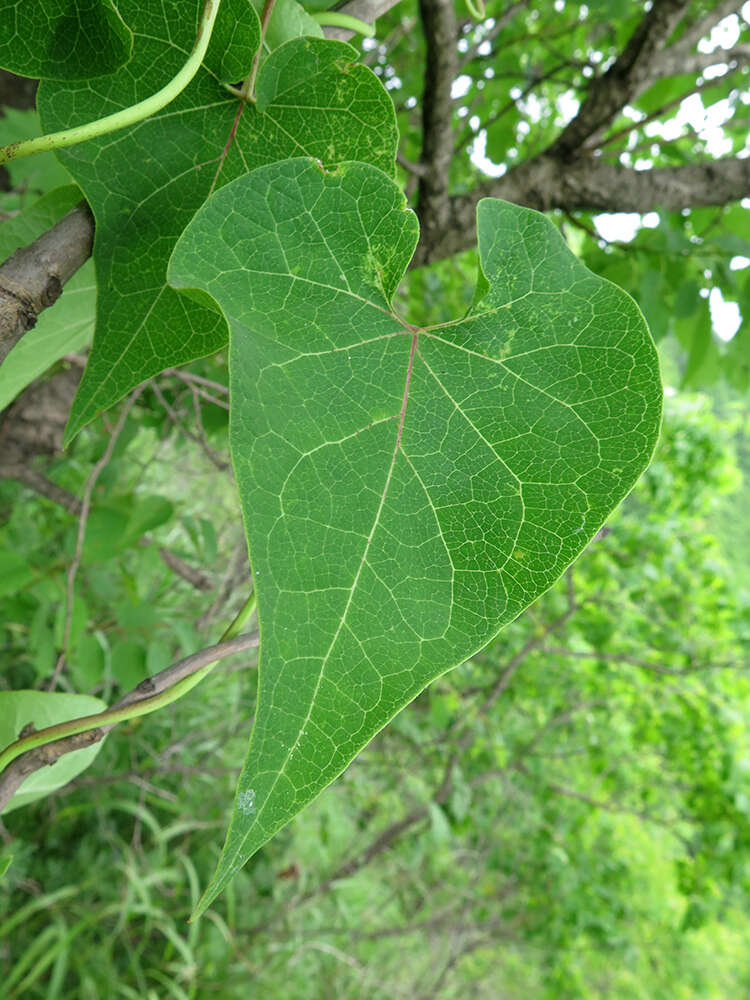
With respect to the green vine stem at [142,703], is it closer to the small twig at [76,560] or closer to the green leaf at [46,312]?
the green leaf at [46,312]

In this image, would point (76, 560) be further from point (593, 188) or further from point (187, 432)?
point (593, 188)

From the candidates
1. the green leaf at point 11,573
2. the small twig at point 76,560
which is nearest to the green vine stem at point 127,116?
the small twig at point 76,560

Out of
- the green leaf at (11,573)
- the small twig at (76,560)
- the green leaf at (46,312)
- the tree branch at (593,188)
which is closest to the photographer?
the green leaf at (46,312)

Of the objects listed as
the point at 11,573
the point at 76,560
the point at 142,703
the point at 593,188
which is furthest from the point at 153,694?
the point at 593,188

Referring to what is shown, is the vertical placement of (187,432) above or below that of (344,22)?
below

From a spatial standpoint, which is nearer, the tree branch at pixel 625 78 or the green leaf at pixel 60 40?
the green leaf at pixel 60 40

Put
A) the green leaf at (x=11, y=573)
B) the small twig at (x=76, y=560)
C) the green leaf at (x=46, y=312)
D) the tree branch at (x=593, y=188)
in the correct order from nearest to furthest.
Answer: the green leaf at (x=46, y=312)
the small twig at (x=76, y=560)
the green leaf at (x=11, y=573)
the tree branch at (x=593, y=188)

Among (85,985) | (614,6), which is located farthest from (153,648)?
(614,6)
